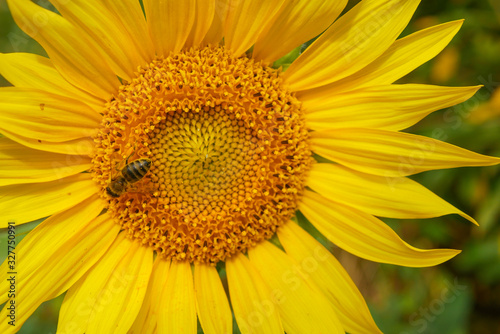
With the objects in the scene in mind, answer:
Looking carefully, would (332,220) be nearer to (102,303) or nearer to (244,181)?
(244,181)

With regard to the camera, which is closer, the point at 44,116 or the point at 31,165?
the point at 44,116

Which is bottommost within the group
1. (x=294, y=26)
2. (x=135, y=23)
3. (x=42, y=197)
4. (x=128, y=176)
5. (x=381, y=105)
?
(x=381, y=105)

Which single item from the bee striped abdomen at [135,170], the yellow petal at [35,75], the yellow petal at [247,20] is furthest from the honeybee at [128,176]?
the yellow petal at [247,20]

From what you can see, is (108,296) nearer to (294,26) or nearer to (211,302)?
(211,302)

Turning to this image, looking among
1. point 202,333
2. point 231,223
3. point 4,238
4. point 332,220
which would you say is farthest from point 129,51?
point 202,333

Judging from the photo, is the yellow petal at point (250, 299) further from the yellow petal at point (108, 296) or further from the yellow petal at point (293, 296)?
the yellow petal at point (108, 296)

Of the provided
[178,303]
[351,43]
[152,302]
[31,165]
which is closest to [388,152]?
[351,43]

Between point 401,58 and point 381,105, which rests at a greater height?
point 401,58
